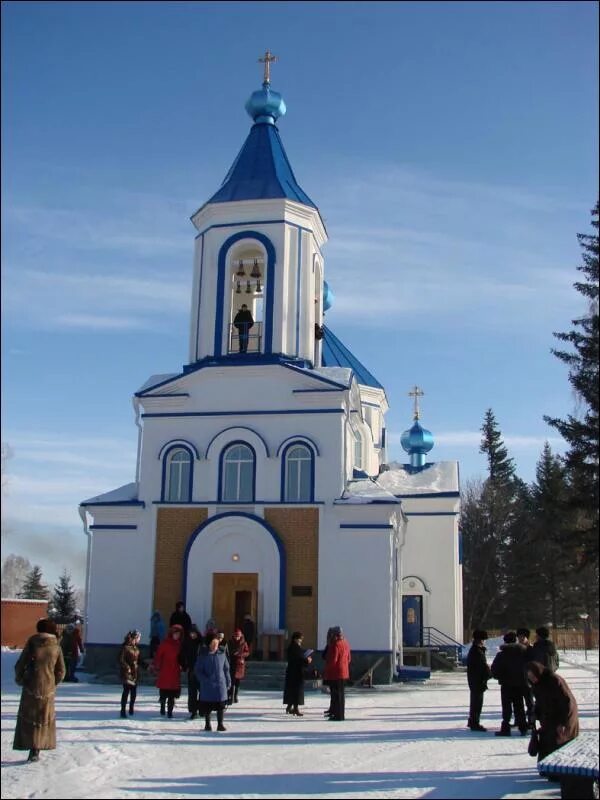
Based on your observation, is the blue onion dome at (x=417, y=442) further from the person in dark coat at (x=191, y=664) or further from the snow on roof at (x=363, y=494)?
the person in dark coat at (x=191, y=664)

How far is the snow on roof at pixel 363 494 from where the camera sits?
18.9m

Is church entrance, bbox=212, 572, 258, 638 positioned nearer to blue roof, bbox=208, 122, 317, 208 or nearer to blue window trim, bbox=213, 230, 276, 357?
blue window trim, bbox=213, 230, 276, 357

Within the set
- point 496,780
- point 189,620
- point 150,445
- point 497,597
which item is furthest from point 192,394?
point 497,597

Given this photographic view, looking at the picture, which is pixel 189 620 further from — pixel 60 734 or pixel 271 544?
pixel 60 734

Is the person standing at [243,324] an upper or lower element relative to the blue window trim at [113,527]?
upper

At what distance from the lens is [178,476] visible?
65.9ft

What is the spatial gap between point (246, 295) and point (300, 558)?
6480 mm

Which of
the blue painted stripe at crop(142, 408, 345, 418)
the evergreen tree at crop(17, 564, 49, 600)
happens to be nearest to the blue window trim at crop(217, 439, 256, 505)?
the blue painted stripe at crop(142, 408, 345, 418)

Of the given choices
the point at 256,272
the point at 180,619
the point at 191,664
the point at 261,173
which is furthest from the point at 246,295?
the point at 191,664

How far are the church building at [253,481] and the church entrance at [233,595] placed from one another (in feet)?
0.09

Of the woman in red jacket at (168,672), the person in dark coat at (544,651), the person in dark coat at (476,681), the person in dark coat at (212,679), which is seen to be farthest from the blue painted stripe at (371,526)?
the person in dark coat at (544,651)

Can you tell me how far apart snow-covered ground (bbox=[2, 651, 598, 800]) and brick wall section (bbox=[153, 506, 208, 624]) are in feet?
16.2

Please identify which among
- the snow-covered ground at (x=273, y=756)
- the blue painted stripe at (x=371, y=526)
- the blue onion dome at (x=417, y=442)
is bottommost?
the snow-covered ground at (x=273, y=756)

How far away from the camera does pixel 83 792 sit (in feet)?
24.4
